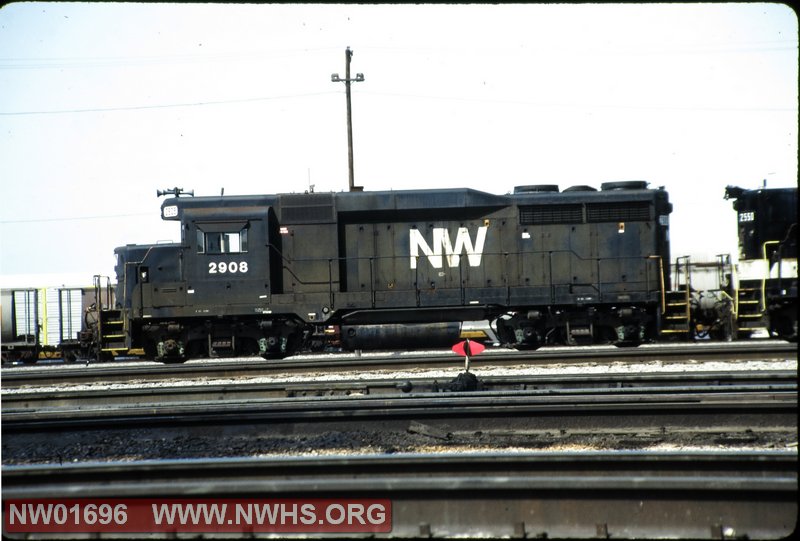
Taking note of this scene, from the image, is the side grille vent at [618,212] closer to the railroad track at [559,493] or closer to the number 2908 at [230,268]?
the number 2908 at [230,268]

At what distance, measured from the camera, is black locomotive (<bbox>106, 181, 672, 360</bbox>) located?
1504cm

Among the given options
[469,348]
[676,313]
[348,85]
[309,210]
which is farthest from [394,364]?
[348,85]

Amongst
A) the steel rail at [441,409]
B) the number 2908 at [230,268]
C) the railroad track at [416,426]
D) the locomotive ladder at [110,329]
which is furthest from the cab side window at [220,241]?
the railroad track at [416,426]

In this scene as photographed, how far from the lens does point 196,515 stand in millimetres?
4703

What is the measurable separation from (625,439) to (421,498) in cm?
320

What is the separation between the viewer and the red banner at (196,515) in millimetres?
4672

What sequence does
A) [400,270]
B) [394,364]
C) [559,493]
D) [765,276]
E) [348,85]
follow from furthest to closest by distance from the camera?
[348,85] < [400,270] < [765,276] < [394,364] < [559,493]

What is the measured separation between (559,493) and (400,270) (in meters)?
10.9

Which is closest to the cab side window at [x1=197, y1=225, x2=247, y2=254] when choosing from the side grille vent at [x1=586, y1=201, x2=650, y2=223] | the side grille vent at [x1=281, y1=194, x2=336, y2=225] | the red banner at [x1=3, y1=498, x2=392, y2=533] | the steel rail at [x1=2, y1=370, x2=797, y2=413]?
the side grille vent at [x1=281, y1=194, x2=336, y2=225]

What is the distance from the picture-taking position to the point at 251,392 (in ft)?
33.4

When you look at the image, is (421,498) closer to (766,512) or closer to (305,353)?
(766,512)

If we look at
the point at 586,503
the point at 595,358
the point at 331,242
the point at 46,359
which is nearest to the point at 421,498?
the point at 586,503

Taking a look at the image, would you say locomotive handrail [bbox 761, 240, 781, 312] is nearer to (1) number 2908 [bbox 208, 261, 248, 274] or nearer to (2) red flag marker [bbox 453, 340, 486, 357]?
(2) red flag marker [bbox 453, 340, 486, 357]

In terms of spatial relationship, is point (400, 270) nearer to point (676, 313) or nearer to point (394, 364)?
point (394, 364)
